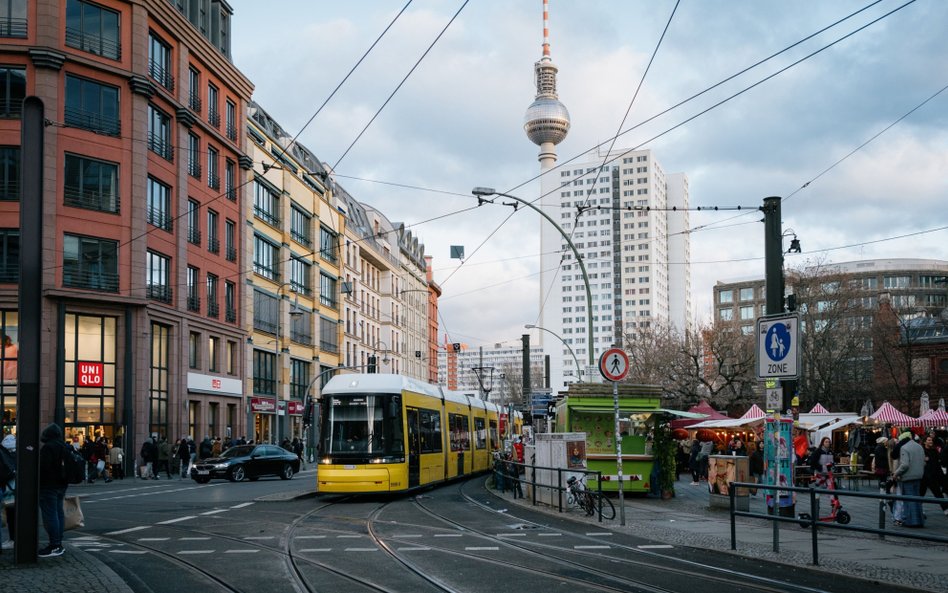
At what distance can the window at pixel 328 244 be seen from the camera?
6931 cm

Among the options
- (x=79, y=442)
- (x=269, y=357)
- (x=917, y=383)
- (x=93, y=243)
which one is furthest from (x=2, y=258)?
(x=917, y=383)

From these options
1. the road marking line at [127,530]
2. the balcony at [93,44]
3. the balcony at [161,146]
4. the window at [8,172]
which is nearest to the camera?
the road marking line at [127,530]

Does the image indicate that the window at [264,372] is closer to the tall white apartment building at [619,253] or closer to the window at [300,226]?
the window at [300,226]

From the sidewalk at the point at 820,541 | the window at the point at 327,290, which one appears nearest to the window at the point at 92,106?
the sidewalk at the point at 820,541

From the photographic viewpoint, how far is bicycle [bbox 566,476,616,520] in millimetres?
18891

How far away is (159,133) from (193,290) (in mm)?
7670

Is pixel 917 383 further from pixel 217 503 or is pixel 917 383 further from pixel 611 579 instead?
pixel 611 579

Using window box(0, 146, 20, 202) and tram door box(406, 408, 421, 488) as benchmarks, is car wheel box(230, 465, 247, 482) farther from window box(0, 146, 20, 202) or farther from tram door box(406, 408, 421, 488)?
tram door box(406, 408, 421, 488)

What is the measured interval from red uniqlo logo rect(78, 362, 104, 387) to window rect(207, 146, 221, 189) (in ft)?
41.3

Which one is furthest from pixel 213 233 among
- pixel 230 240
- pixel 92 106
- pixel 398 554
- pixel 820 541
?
pixel 820 541

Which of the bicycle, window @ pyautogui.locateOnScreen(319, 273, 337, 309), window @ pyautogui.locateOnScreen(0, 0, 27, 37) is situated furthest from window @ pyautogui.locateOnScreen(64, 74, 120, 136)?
window @ pyautogui.locateOnScreen(319, 273, 337, 309)

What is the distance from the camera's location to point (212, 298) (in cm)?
4959

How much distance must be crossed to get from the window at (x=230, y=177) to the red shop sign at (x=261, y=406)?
11.1 meters

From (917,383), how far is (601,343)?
113169 mm
